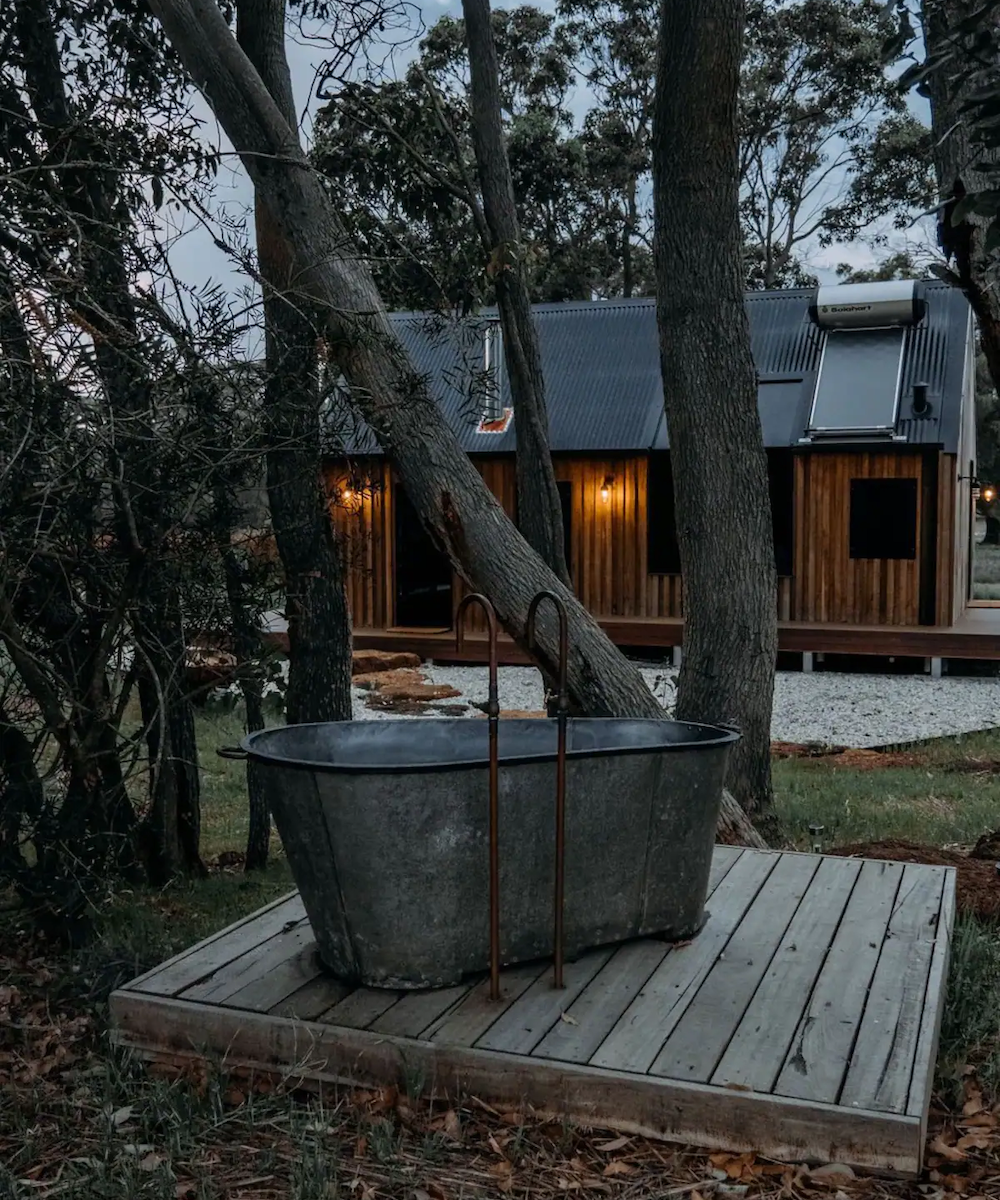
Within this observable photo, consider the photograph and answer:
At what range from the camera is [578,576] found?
15.1 meters

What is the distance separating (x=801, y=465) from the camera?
1417cm

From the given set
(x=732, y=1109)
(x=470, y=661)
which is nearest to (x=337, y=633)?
(x=732, y=1109)

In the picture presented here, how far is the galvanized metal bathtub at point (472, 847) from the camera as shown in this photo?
304cm

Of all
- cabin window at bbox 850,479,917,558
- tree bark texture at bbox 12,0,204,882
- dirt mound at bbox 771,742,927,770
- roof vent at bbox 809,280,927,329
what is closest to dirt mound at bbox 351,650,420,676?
cabin window at bbox 850,479,917,558

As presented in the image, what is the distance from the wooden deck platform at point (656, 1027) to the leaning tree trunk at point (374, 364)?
1.60 meters

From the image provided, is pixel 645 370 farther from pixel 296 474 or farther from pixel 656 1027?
pixel 656 1027

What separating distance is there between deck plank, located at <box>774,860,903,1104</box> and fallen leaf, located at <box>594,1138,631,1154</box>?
1.15 feet

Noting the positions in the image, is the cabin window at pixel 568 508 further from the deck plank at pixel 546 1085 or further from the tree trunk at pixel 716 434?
the deck plank at pixel 546 1085

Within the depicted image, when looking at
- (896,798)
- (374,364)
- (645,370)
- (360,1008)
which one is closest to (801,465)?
(645,370)

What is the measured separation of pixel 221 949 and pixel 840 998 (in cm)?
169

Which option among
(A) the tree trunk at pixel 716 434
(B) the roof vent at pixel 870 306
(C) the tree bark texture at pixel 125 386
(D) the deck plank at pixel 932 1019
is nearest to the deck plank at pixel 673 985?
(D) the deck plank at pixel 932 1019

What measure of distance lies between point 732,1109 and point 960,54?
2431 millimetres

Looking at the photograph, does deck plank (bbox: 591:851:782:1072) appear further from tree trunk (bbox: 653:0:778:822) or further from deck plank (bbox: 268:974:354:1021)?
tree trunk (bbox: 653:0:778:822)

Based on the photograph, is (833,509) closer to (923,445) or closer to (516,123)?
(923,445)
